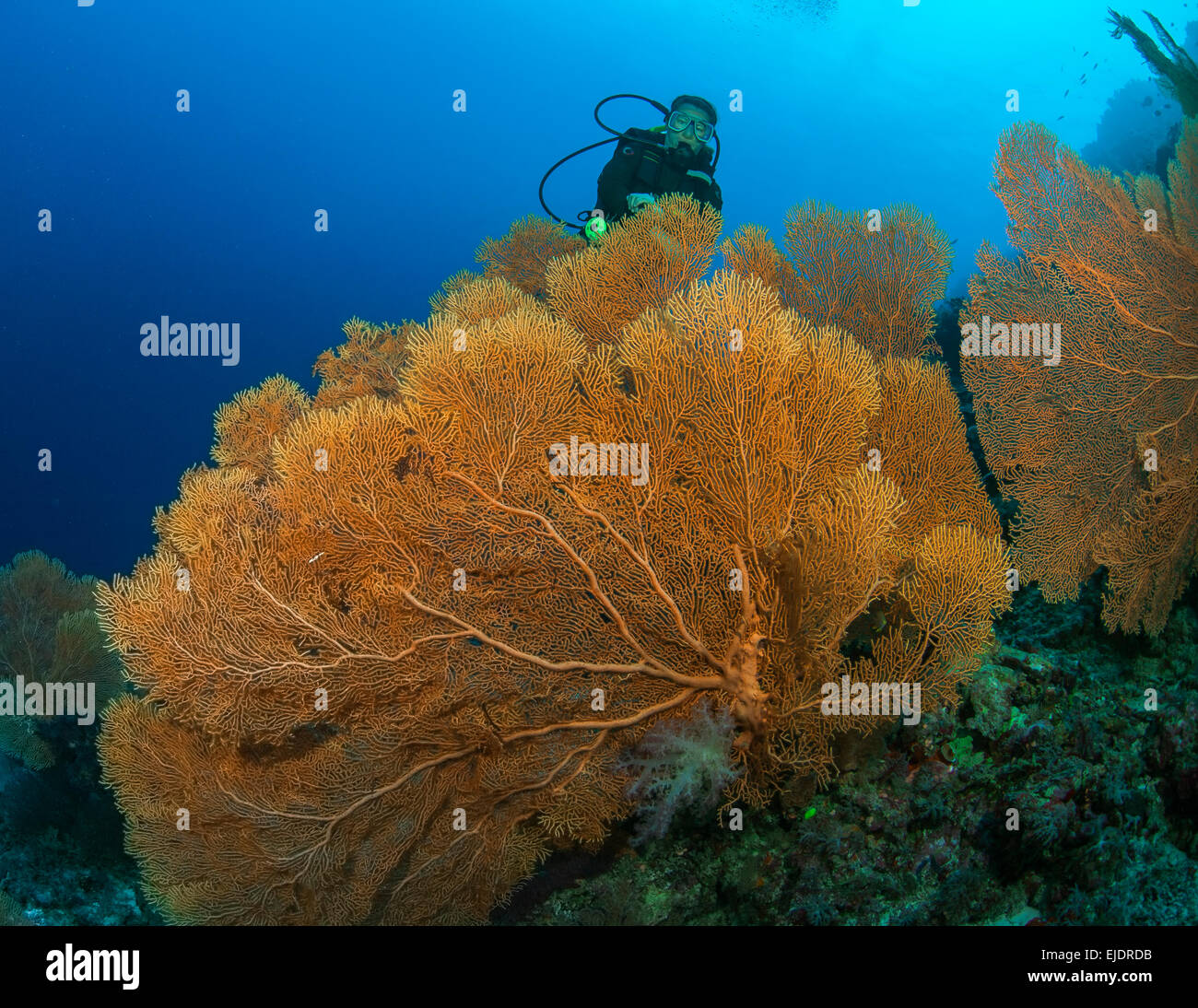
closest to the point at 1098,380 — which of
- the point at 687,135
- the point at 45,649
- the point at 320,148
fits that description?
the point at 687,135

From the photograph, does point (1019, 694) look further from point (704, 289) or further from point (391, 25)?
point (391, 25)

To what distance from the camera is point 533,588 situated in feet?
10.3

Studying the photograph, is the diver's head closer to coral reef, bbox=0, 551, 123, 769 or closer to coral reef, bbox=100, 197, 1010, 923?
coral reef, bbox=100, 197, 1010, 923

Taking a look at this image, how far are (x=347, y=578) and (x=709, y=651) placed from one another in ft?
6.59

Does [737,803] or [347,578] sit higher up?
[347,578]

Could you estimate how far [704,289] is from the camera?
3143 millimetres

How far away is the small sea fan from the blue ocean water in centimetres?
4968

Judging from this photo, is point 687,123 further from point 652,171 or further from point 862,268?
point 862,268

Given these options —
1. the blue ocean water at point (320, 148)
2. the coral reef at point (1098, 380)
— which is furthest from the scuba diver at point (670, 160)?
the blue ocean water at point (320, 148)

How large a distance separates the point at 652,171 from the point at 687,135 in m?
0.53

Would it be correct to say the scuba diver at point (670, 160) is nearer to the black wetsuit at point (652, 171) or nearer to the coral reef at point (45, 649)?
the black wetsuit at point (652, 171)

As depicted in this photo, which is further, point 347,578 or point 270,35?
point 270,35
